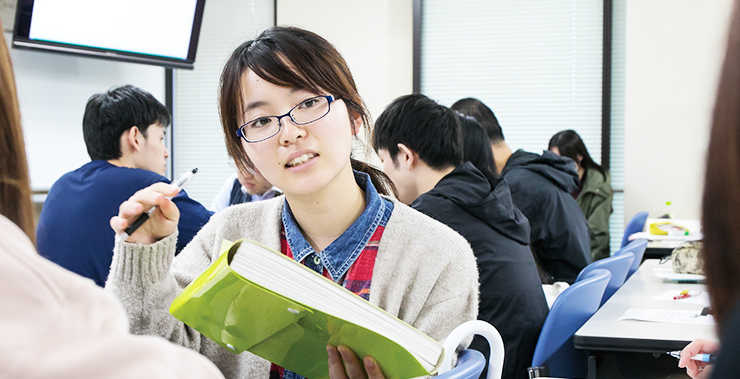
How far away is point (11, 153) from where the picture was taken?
0.45 meters

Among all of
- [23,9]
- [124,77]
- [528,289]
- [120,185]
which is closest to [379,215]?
[528,289]

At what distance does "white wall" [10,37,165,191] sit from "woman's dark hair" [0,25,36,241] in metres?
3.45

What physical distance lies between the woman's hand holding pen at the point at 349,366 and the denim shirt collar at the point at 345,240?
297mm

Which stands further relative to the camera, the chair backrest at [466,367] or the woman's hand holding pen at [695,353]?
the woman's hand holding pen at [695,353]

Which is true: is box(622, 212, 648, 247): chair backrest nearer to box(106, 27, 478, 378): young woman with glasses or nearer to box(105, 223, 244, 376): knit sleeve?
box(106, 27, 478, 378): young woman with glasses

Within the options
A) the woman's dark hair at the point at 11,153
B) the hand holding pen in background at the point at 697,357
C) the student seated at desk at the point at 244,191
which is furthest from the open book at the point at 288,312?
the student seated at desk at the point at 244,191

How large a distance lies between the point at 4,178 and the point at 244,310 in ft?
1.47

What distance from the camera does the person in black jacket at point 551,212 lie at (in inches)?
123

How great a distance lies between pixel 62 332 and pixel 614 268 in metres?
2.39

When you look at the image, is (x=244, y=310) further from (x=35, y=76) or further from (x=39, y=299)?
(x=35, y=76)

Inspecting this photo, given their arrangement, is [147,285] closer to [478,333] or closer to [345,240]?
[345,240]

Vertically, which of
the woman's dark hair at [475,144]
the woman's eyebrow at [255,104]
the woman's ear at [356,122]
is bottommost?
the woman's dark hair at [475,144]

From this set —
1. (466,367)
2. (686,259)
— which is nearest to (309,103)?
(466,367)

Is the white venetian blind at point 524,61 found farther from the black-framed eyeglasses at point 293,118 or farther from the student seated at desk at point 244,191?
the black-framed eyeglasses at point 293,118
